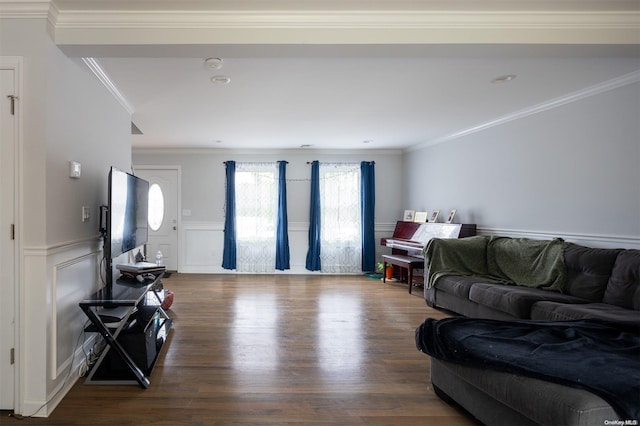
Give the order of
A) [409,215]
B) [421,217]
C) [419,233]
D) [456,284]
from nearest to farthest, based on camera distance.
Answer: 1. [456,284]
2. [419,233]
3. [421,217]
4. [409,215]

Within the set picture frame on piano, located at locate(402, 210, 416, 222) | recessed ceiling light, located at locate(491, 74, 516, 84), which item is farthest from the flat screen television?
picture frame on piano, located at locate(402, 210, 416, 222)

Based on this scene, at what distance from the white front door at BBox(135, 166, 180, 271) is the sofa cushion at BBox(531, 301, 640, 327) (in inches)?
230

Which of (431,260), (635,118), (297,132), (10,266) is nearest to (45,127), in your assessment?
(10,266)

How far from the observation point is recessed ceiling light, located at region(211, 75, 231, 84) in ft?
9.44

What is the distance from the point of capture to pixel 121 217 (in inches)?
103

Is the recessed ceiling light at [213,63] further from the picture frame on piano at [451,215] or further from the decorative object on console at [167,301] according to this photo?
the picture frame on piano at [451,215]

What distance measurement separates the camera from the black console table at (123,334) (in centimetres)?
220

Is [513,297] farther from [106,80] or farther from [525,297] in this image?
[106,80]

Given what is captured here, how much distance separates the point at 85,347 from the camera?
2498mm

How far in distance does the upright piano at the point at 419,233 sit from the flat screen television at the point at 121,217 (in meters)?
3.71

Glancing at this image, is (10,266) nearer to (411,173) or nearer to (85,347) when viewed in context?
(85,347)

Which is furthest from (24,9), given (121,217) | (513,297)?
(513,297)

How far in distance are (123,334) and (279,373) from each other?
119 centimetres

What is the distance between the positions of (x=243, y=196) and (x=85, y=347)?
4.02 metres
